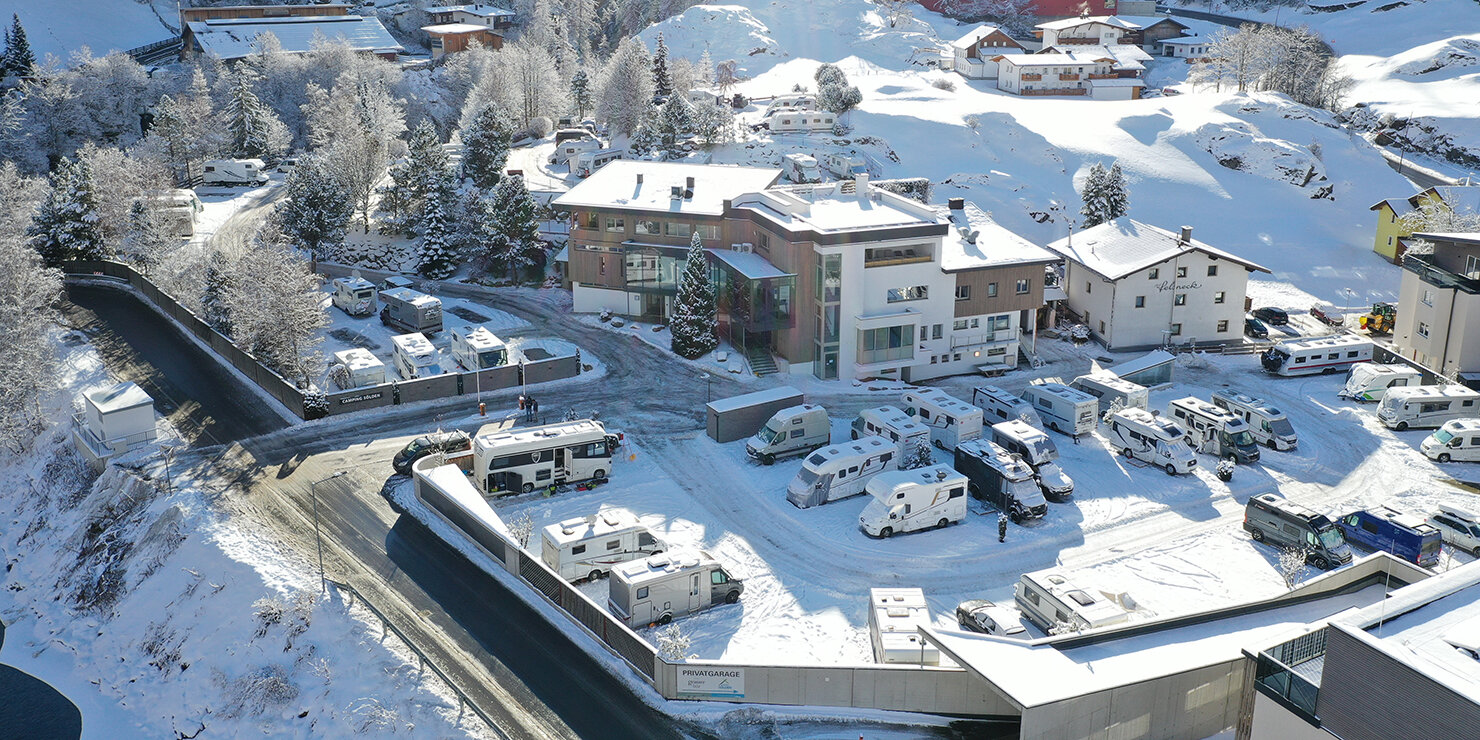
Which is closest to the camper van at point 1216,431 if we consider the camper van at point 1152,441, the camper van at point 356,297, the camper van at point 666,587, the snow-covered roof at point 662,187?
the camper van at point 1152,441

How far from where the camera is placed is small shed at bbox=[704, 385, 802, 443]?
4241 cm

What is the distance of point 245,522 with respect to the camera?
36.1 metres

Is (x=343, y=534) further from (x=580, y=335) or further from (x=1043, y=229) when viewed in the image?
(x=1043, y=229)

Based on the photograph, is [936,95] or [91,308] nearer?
[91,308]

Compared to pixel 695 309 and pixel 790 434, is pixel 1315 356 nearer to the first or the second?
pixel 790 434

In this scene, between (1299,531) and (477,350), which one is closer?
(1299,531)

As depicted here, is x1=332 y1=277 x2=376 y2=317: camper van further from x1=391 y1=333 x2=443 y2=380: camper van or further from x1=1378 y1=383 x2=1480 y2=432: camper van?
x1=1378 y1=383 x2=1480 y2=432: camper van

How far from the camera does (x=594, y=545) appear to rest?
3297 cm

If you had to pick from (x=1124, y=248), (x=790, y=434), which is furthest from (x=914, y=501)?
(x=1124, y=248)

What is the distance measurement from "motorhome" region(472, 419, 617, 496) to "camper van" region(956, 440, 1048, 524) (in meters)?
12.4

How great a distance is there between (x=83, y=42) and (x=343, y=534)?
Answer: 4155 inches

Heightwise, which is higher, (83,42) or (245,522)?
(83,42)

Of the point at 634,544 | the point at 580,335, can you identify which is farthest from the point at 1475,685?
the point at 580,335

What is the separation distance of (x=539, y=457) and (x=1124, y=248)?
33010mm
